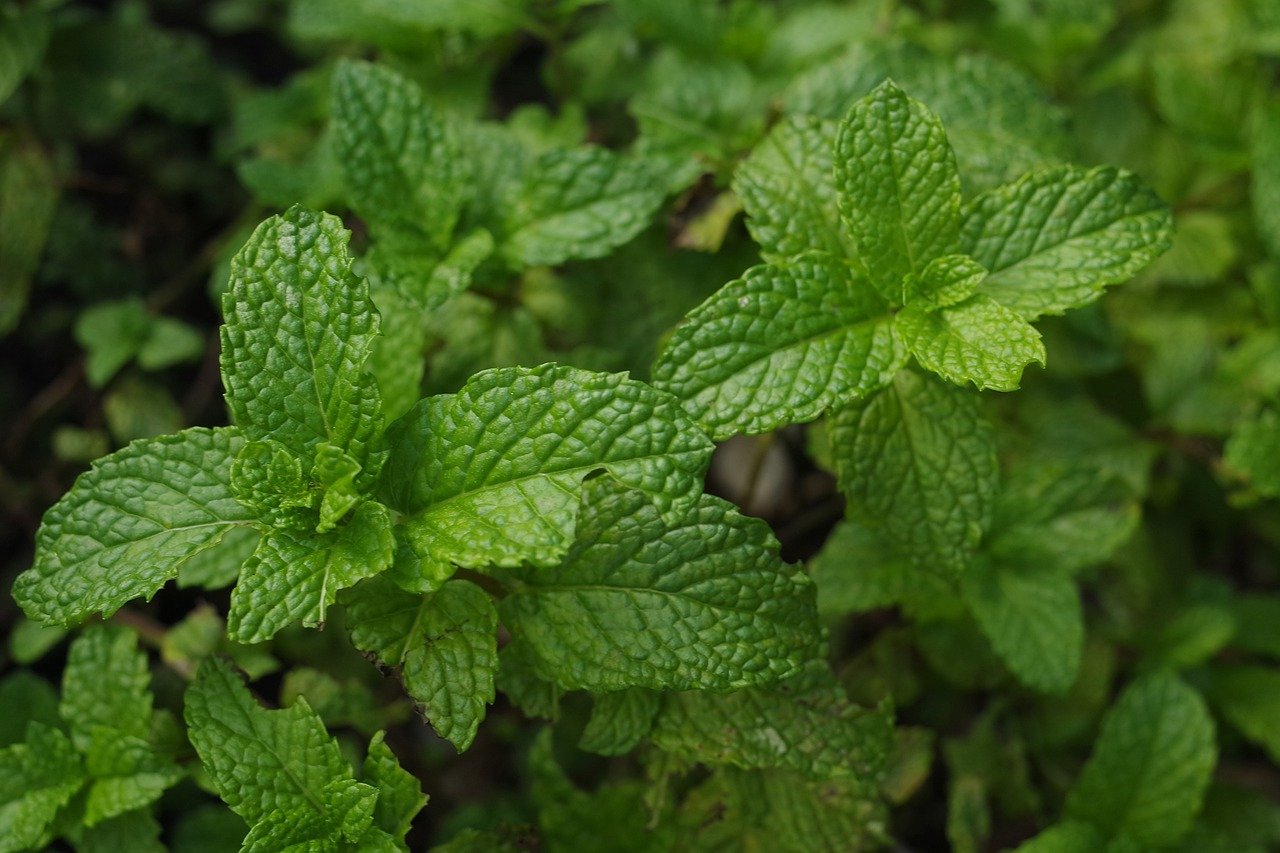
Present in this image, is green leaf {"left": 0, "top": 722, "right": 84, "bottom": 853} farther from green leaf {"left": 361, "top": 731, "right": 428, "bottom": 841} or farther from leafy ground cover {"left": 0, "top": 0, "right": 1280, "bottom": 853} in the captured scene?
green leaf {"left": 361, "top": 731, "right": 428, "bottom": 841}

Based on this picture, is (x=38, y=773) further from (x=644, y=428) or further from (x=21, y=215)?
(x=21, y=215)

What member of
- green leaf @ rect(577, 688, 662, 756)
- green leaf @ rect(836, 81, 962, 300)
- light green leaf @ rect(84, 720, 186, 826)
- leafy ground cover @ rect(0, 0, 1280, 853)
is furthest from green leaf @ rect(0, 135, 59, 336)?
green leaf @ rect(836, 81, 962, 300)

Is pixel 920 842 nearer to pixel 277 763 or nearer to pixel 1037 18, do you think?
pixel 277 763

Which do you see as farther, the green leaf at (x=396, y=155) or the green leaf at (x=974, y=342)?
the green leaf at (x=396, y=155)

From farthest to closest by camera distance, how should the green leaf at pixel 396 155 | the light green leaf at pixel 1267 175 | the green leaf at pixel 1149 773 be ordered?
the light green leaf at pixel 1267 175 < the green leaf at pixel 1149 773 < the green leaf at pixel 396 155

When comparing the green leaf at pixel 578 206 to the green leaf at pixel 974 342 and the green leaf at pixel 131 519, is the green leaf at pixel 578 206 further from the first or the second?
the green leaf at pixel 131 519

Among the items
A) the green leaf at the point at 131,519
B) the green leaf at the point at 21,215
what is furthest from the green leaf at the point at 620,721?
the green leaf at the point at 21,215

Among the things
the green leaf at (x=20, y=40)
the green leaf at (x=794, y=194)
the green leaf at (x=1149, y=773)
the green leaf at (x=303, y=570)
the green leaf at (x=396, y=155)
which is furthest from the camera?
the green leaf at (x=20, y=40)

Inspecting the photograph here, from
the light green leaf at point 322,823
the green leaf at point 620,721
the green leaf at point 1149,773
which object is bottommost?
the green leaf at point 1149,773

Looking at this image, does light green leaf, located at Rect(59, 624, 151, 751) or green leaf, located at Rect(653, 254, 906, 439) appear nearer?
green leaf, located at Rect(653, 254, 906, 439)
